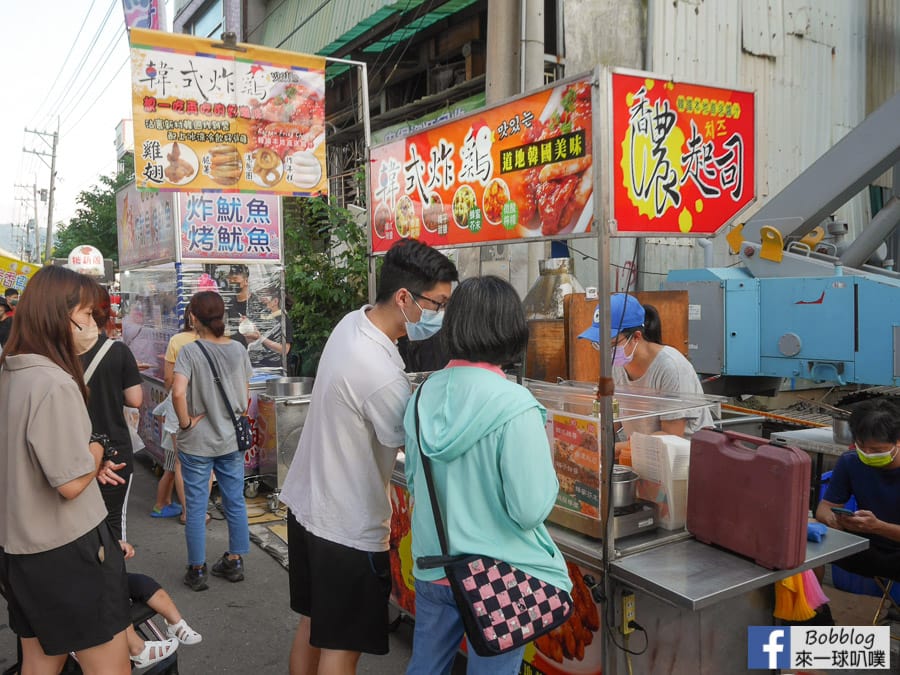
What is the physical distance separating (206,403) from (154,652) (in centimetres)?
180

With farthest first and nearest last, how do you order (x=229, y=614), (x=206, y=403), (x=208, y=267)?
1. (x=208, y=267)
2. (x=206, y=403)
3. (x=229, y=614)

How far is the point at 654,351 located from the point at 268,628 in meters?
2.81

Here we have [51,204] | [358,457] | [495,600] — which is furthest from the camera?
[51,204]

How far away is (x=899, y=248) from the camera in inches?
357

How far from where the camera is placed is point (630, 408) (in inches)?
121

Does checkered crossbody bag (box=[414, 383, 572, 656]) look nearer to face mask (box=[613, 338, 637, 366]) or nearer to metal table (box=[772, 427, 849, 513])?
face mask (box=[613, 338, 637, 366])

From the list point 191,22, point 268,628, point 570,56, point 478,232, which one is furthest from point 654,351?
point 191,22

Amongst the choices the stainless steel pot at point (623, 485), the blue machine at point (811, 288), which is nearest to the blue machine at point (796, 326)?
the blue machine at point (811, 288)

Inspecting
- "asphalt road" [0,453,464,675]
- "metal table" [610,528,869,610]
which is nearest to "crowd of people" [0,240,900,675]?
"metal table" [610,528,869,610]

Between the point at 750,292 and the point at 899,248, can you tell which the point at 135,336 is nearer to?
the point at 750,292

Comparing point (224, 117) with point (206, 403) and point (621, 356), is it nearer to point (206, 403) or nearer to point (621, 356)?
point (206, 403)

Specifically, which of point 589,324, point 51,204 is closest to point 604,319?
point 589,324

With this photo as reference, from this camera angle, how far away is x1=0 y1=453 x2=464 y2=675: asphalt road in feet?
12.3

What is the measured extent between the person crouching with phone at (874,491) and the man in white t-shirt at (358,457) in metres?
2.46
